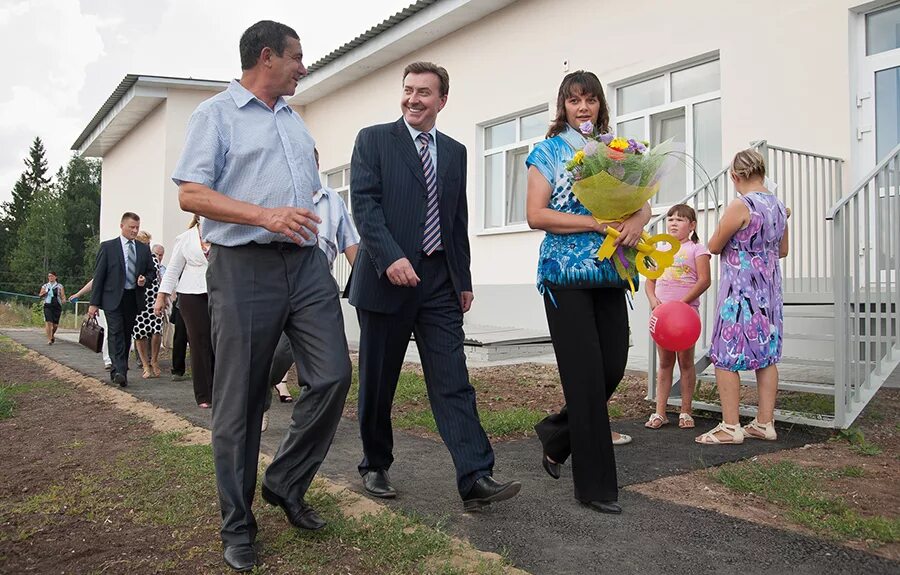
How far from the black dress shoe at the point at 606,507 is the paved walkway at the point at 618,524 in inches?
1.4

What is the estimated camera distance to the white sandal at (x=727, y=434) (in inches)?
192

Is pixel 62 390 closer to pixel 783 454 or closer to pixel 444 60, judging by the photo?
pixel 783 454

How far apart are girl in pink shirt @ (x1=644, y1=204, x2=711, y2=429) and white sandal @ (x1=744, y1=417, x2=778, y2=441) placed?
503 millimetres

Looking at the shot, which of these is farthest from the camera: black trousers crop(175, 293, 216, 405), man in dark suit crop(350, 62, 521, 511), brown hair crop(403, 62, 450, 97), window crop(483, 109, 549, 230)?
window crop(483, 109, 549, 230)

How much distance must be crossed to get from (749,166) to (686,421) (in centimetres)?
183

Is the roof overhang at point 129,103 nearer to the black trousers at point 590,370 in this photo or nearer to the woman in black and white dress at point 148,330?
the woman in black and white dress at point 148,330

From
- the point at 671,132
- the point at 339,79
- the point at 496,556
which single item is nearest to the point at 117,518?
the point at 496,556

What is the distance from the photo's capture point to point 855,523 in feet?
10.6

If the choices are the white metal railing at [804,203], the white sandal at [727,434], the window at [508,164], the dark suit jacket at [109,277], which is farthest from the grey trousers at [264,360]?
the window at [508,164]

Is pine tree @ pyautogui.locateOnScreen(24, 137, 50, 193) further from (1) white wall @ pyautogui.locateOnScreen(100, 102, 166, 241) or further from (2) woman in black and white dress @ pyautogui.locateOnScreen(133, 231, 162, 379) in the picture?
(2) woman in black and white dress @ pyautogui.locateOnScreen(133, 231, 162, 379)

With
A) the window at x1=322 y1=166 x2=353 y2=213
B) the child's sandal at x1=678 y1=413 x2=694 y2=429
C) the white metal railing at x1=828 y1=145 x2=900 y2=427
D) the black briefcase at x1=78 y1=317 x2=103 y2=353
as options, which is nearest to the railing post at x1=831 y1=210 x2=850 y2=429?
the white metal railing at x1=828 y1=145 x2=900 y2=427

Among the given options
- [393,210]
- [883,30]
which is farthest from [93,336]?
[883,30]

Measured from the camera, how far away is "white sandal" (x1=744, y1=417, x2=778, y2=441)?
496 centimetres

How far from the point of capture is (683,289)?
18.2 feet
